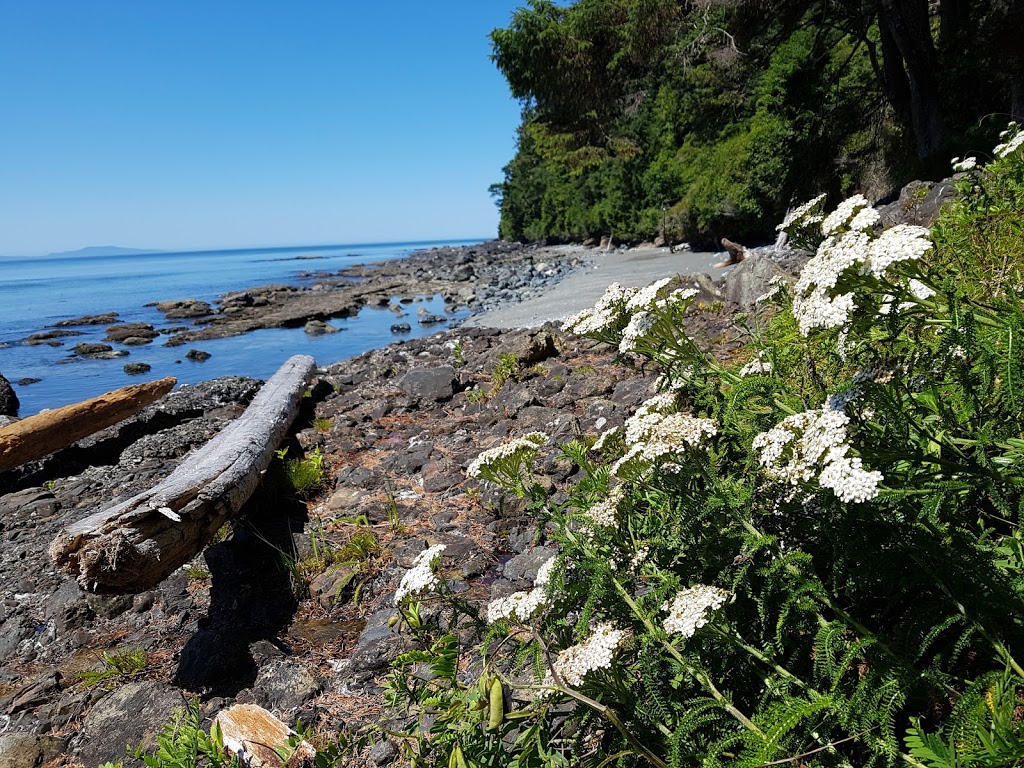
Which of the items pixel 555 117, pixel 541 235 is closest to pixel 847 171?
pixel 555 117

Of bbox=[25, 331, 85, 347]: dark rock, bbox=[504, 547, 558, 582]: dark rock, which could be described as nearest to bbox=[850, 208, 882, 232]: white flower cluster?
bbox=[504, 547, 558, 582]: dark rock

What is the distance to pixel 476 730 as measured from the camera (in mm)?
1690

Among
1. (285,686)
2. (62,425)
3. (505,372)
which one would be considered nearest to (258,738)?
(285,686)

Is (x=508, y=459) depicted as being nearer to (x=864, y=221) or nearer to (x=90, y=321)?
(x=864, y=221)

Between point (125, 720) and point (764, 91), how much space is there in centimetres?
1898

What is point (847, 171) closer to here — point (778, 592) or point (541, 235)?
point (778, 592)

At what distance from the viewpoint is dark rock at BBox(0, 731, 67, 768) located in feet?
9.51

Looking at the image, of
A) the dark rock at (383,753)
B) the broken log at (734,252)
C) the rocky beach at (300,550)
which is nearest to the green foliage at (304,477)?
the rocky beach at (300,550)

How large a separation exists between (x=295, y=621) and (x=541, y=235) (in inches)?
1950

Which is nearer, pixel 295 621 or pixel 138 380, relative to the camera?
pixel 295 621

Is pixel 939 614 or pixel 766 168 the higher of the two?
pixel 766 168

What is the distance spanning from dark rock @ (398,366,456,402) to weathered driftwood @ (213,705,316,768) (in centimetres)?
512

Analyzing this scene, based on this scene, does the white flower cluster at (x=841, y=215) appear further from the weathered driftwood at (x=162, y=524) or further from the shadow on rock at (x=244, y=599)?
the weathered driftwood at (x=162, y=524)

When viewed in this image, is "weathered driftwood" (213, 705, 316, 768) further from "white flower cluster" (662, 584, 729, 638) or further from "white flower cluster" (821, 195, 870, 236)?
"white flower cluster" (821, 195, 870, 236)
